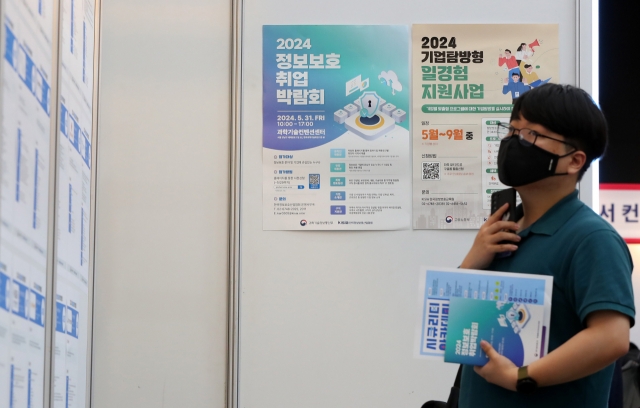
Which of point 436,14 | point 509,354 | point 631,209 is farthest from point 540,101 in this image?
point 631,209

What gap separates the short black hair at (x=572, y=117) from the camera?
158 cm

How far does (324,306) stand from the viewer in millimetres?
2885

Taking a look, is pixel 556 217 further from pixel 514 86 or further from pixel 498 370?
pixel 514 86

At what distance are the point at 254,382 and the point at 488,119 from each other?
1.31 m

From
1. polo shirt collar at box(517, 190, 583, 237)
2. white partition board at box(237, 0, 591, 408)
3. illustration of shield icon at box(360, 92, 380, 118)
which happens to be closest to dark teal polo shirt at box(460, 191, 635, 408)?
polo shirt collar at box(517, 190, 583, 237)

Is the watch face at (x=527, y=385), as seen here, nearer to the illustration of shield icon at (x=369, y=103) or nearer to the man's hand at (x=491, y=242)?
the man's hand at (x=491, y=242)

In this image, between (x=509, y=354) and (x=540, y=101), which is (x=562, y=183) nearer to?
(x=540, y=101)

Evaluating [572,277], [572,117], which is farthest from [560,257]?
[572,117]

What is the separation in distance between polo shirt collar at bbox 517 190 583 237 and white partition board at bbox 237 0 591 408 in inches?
51.2

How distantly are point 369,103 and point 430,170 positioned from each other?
0.34 meters

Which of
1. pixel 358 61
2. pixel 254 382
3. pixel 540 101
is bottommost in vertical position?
pixel 254 382

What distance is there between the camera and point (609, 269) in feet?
4.68

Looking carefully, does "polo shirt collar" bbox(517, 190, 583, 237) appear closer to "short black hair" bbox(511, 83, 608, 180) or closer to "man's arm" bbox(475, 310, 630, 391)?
"short black hair" bbox(511, 83, 608, 180)

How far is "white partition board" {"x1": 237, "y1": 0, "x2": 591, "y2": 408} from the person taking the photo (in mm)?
2867
